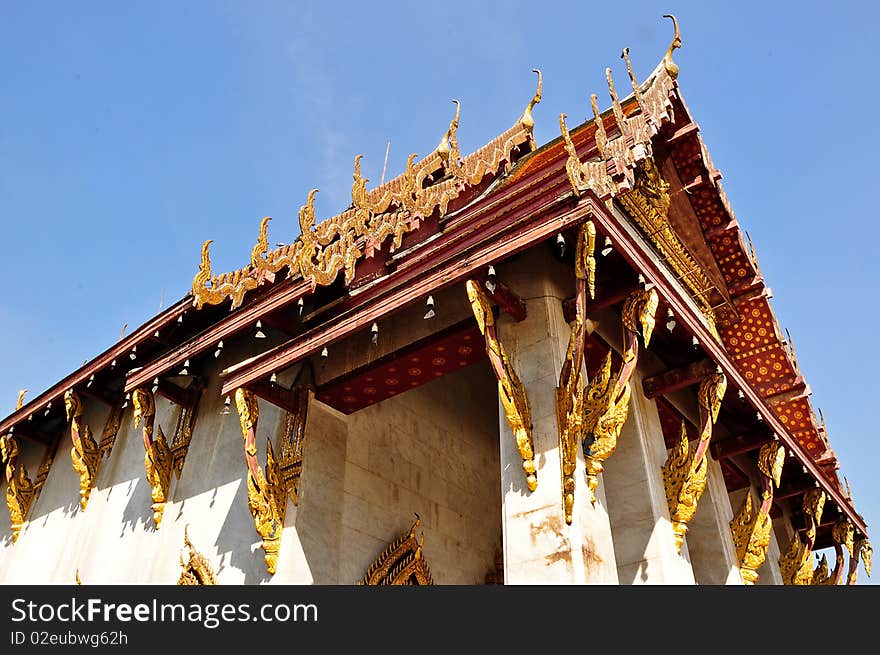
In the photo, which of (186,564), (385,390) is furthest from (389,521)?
(186,564)

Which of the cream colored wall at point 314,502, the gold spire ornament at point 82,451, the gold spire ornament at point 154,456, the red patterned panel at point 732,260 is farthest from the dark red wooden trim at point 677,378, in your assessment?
the gold spire ornament at point 82,451

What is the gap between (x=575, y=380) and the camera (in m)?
4.73

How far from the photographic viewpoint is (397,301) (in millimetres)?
5426

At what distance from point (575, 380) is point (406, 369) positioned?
198 centimetres

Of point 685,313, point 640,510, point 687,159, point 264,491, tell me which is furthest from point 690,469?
point 687,159

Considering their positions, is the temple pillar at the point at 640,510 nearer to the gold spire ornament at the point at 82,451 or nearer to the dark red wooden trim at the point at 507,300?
the dark red wooden trim at the point at 507,300

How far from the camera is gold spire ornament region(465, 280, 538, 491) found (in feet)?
15.5

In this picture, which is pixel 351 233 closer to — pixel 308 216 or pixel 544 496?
pixel 308 216

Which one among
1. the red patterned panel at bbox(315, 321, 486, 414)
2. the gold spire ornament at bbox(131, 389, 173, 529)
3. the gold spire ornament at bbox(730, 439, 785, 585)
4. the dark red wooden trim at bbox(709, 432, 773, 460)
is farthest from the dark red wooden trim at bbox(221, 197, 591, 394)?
the gold spire ornament at bbox(730, 439, 785, 585)

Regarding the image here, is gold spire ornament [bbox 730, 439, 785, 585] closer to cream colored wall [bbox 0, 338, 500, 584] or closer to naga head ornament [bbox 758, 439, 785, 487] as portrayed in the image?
naga head ornament [bbox 758, 439, 785, 487]

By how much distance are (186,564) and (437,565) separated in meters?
2.24

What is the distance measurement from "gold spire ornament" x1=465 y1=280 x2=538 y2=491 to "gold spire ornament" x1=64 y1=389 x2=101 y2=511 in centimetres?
572

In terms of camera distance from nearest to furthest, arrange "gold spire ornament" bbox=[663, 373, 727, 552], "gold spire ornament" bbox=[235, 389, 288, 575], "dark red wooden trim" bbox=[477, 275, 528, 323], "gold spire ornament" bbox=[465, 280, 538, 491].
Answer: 1. "gold spire ornament" bbox=[465, 280, 538, 491]
2. "dark red wooden trim" bbox=[477, 275, 528, 323]
3. "gold spire ornament" bbox=[663, 373, 727, 552]
4. "gold spire ornament" bbox=[235, 389, 288, 575]
